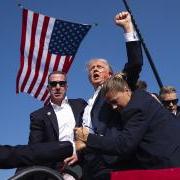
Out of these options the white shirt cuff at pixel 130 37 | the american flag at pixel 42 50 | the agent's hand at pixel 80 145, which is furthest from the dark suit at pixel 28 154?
the american flag at pixel 42 50

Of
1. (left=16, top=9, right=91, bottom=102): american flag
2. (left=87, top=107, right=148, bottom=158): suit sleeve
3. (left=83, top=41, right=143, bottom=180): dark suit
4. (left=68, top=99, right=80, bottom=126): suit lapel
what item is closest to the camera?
(left=87, top=107, right=148, bottom=158): suit sleeve

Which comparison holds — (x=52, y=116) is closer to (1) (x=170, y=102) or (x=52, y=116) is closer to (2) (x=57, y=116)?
(2) (x=57, y=116)

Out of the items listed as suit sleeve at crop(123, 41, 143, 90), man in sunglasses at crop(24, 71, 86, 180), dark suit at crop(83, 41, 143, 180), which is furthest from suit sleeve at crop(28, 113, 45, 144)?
suit sleeve at crop(123, 41, 143, 90)

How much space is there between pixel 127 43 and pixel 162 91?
81.3 inches

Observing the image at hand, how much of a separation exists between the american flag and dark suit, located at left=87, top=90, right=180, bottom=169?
6689 millimetres

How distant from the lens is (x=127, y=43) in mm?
4465

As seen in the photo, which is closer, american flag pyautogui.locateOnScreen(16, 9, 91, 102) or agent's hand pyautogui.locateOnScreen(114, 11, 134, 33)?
agent's hand pyautogui.locateOnScreen(114, 11, 134, 33)

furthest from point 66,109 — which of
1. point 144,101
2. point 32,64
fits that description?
point 32,64

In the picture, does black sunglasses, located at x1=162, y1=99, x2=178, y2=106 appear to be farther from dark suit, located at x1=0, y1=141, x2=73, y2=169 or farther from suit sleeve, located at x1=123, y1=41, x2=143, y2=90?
dark suit, located at x1=0, y1=141, x2=73, y2=169

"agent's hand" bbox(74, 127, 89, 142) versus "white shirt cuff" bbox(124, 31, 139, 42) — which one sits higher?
"white shirt cuff" bbox(124, 31, 139, 42)

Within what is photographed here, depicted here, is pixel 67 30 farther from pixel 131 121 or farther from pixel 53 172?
pixel 53 172

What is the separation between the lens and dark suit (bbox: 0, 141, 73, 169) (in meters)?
2.52

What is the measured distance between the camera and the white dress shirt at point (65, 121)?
5.66 metres

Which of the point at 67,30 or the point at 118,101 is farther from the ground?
the point at 67,30
